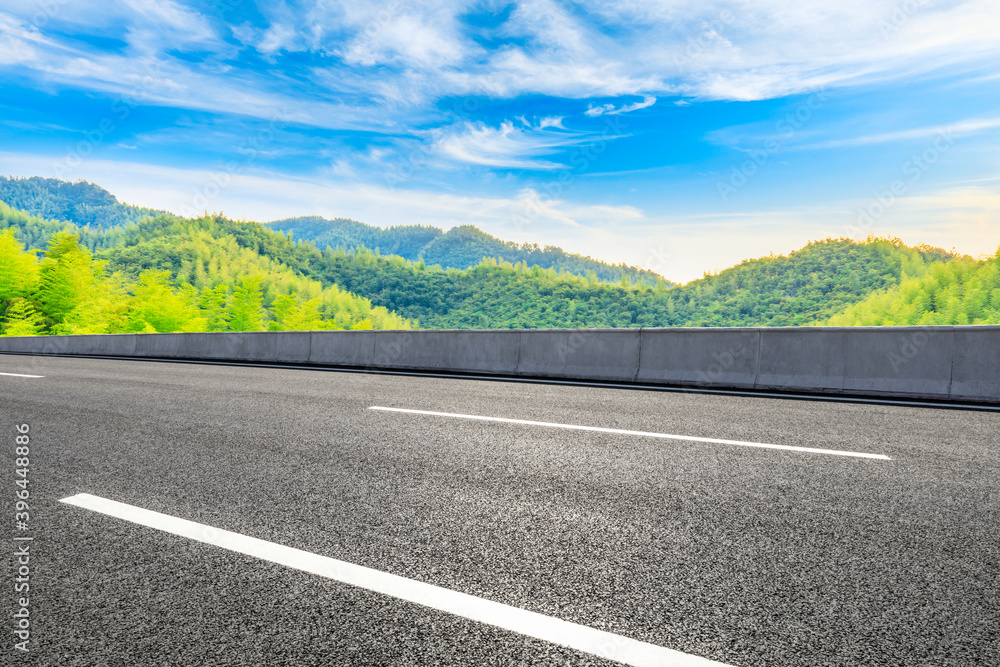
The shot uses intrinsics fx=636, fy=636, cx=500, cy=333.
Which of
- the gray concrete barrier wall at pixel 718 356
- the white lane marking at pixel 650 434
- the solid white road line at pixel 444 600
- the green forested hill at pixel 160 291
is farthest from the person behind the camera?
the green forested hill at pixel 160 291

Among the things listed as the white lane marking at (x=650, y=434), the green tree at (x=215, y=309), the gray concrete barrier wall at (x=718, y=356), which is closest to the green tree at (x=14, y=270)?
the green tree at (x=215, y=309)

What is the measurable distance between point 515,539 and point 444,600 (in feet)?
2.42

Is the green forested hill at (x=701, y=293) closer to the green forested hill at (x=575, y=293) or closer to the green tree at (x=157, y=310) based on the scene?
the green forested hill at (x=575, y=293)

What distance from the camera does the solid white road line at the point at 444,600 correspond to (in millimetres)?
2070

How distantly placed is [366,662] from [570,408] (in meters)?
5.59

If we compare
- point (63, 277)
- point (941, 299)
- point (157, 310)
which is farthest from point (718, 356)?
point (941, 299)

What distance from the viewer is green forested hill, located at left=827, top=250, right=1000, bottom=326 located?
79438mm

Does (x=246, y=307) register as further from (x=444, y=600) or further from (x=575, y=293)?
(x=444, y=600)

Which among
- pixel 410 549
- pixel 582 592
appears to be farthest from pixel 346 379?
pixel 582 592

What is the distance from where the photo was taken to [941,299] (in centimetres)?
8650

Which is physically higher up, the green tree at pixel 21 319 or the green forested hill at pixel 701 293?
the green forested hill at pixel 701 293

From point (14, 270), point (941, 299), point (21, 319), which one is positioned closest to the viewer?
point (21, 319)

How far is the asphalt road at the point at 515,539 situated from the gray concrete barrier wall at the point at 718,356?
2008 mm

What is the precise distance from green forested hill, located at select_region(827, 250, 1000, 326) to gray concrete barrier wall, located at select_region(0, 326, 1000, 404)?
249 feet
